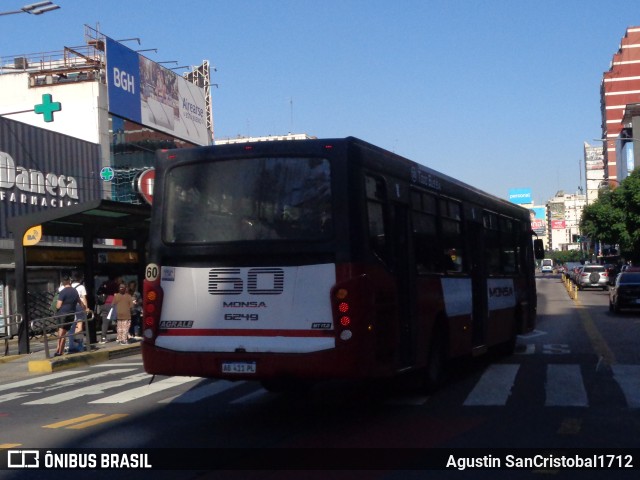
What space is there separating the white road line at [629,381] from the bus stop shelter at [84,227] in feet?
36.8

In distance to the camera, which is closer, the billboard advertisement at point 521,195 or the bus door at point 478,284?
the bus door at point 478,284

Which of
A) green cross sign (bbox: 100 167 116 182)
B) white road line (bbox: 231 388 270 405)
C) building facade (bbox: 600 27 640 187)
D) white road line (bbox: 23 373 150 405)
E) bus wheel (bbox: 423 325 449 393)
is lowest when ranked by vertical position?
white road line (bbox: 23 373 150 405)

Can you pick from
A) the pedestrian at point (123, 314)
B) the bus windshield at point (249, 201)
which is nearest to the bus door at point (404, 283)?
the bus windshield at point (249, 201)

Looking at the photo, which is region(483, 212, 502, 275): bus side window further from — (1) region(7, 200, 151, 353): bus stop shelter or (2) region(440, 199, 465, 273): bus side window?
(1) region(7, 200, 151, 353): bus stop shelter

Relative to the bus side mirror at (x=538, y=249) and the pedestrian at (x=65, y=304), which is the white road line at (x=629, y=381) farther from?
the pedestrian at (x=65, y=304)

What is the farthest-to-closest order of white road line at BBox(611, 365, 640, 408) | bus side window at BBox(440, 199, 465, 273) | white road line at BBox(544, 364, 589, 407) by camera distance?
bus side window at BBox(440, 199, 465, 273) → white road line at BBox(611, 365, 640, 408) → white road line at BBox(544, 364, 589, 407)

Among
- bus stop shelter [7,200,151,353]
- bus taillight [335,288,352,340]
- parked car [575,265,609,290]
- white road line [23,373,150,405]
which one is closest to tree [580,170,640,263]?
parked car [575,265,609,290]

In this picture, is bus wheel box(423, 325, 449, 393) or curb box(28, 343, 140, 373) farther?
curb box(28, 343, 140, 373)

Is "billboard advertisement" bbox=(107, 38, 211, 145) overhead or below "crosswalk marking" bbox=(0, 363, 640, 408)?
overhead

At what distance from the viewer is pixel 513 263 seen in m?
17.7

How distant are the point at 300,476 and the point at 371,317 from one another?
2.41m

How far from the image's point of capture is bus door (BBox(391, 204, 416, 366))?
1052 cm

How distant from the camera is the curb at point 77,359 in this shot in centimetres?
1806

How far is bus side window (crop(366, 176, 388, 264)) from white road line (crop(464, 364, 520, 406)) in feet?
8.33
